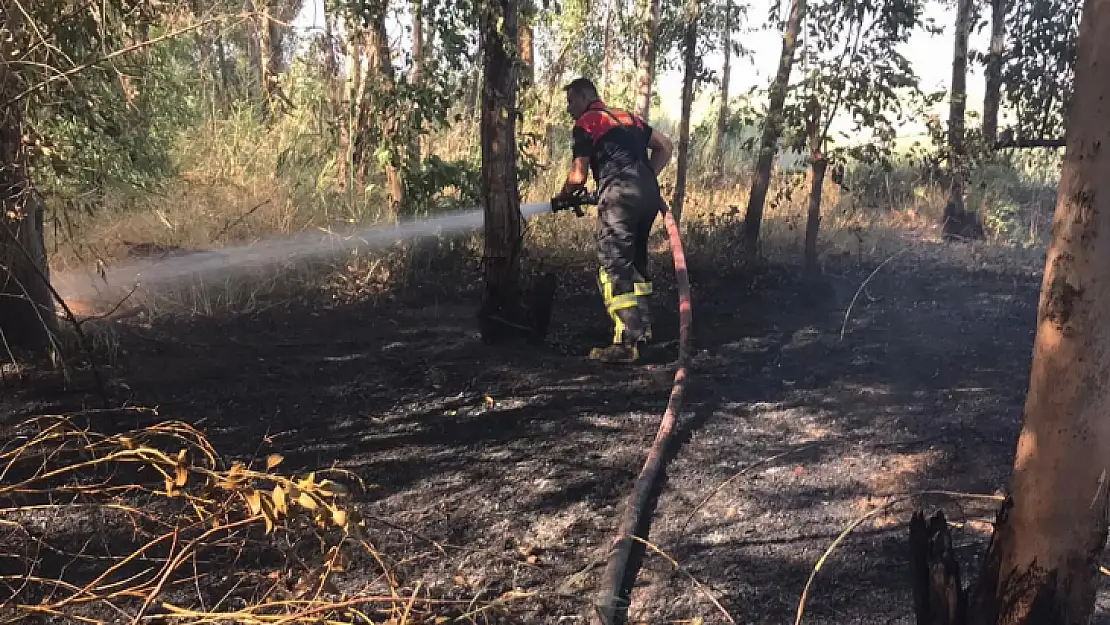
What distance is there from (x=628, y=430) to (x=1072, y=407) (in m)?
2.36

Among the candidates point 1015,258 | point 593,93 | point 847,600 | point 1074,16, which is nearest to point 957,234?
point 1015,258

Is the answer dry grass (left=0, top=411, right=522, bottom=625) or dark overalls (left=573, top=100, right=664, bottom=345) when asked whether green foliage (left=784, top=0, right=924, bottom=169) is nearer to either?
dark overalls (left=573, top=100, right=664, bottom=345)

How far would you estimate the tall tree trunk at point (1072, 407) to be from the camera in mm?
1656

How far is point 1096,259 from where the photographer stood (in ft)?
5.46

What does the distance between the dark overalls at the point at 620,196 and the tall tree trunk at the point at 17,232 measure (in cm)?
302

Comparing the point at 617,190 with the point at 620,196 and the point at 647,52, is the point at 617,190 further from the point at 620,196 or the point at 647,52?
the point at 647,52

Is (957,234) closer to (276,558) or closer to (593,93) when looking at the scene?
(593,93)

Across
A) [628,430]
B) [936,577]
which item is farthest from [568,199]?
[936,577]

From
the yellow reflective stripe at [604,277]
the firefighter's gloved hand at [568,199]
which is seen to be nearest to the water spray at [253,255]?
the firefighter's gloved hand at [568,199]

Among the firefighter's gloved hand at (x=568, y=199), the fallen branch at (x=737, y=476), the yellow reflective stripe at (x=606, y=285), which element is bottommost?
the fallen branch at (x=737, y=476)

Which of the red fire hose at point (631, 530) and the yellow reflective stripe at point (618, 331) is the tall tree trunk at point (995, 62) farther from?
the red fire hose at point (631, 530)

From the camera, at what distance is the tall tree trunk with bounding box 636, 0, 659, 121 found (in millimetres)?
7926

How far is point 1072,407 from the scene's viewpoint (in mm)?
1707

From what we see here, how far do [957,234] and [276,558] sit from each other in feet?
30.0
